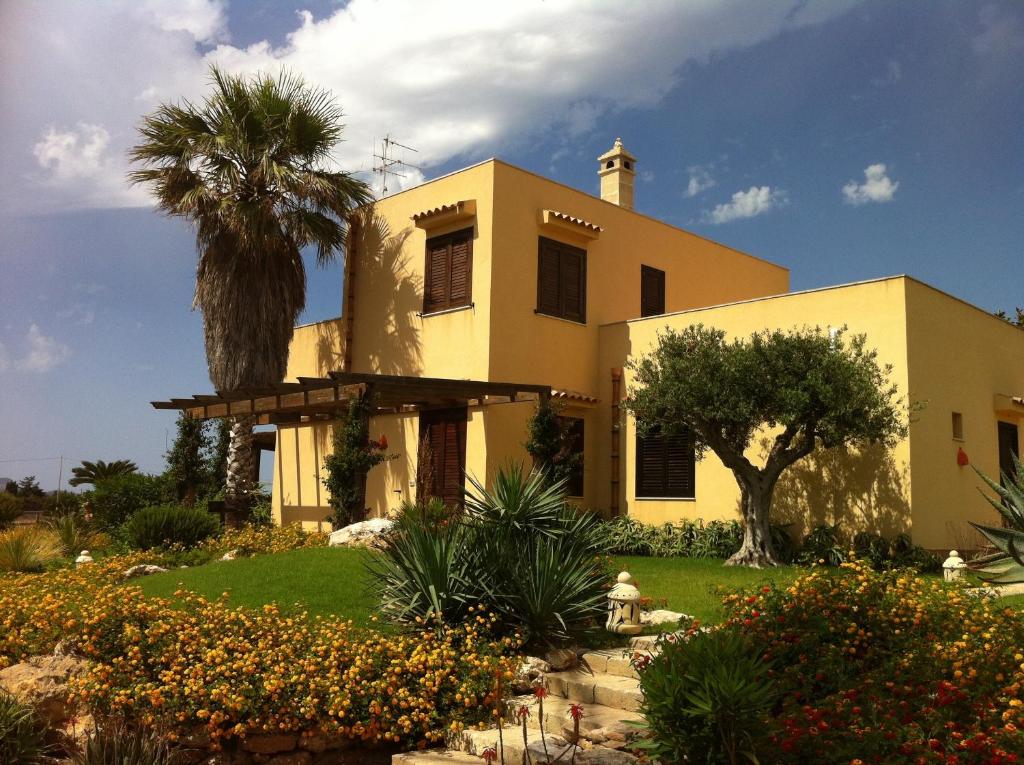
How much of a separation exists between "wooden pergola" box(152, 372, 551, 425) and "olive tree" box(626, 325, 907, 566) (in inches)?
110

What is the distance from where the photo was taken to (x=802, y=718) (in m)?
5.23

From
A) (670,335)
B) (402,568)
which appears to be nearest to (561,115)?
(670,335)

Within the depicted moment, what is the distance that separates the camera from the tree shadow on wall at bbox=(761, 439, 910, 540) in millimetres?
14180

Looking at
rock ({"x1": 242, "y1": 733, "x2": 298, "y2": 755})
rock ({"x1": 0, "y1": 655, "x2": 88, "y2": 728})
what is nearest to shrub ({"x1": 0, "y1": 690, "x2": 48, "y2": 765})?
rock ({"x1": 0, "y1": 655, "x2": 88, "y2": 728})

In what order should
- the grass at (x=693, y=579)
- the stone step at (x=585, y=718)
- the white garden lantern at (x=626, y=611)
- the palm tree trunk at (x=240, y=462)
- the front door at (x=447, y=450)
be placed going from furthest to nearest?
the palm tree trunk at (x=240, y=462) → the front door at (x=447, y=450) → the grass at (x=693, y=579) → the white garden lantern at (x=626, y=611) → the stone step at (x=585, y=718)

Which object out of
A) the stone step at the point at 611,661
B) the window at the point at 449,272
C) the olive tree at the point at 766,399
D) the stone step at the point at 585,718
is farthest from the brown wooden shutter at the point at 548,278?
the stone step at the point at 585,718

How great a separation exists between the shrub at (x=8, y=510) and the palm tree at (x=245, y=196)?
7.63 meters

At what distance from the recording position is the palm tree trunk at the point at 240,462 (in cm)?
1902

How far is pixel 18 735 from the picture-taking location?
7293 mm

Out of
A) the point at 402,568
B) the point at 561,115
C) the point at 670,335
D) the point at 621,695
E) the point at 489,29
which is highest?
the point at 489,29

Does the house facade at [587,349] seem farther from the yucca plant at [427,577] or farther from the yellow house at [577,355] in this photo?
the yucca plant at [427,577]

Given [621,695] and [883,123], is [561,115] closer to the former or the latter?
[883,123]

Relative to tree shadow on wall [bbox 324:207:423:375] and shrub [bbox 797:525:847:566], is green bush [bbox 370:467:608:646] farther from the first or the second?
tree shadow on wall [bbox 324:207:423:375]

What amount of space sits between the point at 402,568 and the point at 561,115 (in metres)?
7.19
